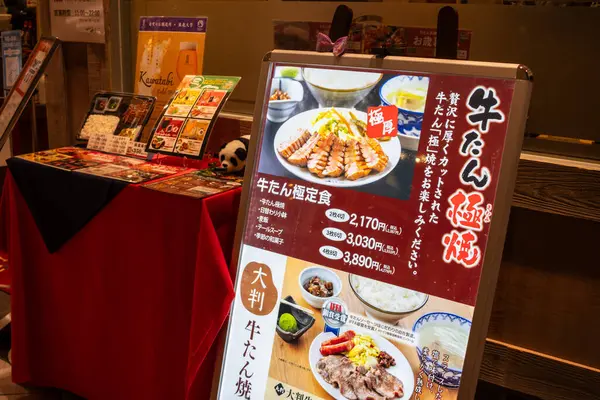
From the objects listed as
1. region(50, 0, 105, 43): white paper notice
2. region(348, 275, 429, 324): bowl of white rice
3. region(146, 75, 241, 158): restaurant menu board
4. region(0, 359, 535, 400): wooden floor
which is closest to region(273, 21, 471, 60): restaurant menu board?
region(146, 75, 241, 158): restaurant menu board

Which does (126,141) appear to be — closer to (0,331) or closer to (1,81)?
(0,331)

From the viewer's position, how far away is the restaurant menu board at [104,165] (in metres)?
1.98

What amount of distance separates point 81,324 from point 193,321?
792mm

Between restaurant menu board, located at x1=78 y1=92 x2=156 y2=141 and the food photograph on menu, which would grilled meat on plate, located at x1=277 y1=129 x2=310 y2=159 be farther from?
restaurant menu board, located at x1=78 y1=92 x2=156 y2=141

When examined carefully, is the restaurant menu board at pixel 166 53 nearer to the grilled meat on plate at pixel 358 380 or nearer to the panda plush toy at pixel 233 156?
the panda plush toy at pixel 233 156

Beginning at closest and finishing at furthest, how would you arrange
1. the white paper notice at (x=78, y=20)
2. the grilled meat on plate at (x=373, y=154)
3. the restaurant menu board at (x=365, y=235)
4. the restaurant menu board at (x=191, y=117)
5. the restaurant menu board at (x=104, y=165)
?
the restaurant menu board at (x=365, y=235), the grilled meat on plate at (x=373, y=154), the restaurant menu board at (x=104, y=165), the restaurant menu board at (x=191, y=117), the white paper notice at (x=78, y=20)

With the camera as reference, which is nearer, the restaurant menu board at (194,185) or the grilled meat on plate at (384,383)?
the grilled meat on plate at (384,383)

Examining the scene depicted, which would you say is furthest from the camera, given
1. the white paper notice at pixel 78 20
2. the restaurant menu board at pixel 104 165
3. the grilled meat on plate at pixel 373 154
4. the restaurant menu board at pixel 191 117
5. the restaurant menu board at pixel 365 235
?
the white paper notice at pixel 78 20

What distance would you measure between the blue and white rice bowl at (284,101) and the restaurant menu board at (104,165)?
672 mm

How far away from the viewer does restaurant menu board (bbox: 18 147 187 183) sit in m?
1.98

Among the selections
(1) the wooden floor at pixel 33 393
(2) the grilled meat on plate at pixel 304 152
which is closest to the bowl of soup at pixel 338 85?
(2) the grilled meat on plate at pixel 304 152

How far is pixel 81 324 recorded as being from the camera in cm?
214

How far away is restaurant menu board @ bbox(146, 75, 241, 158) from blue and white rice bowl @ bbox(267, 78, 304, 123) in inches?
24.0

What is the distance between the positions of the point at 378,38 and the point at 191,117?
2.89 ft
